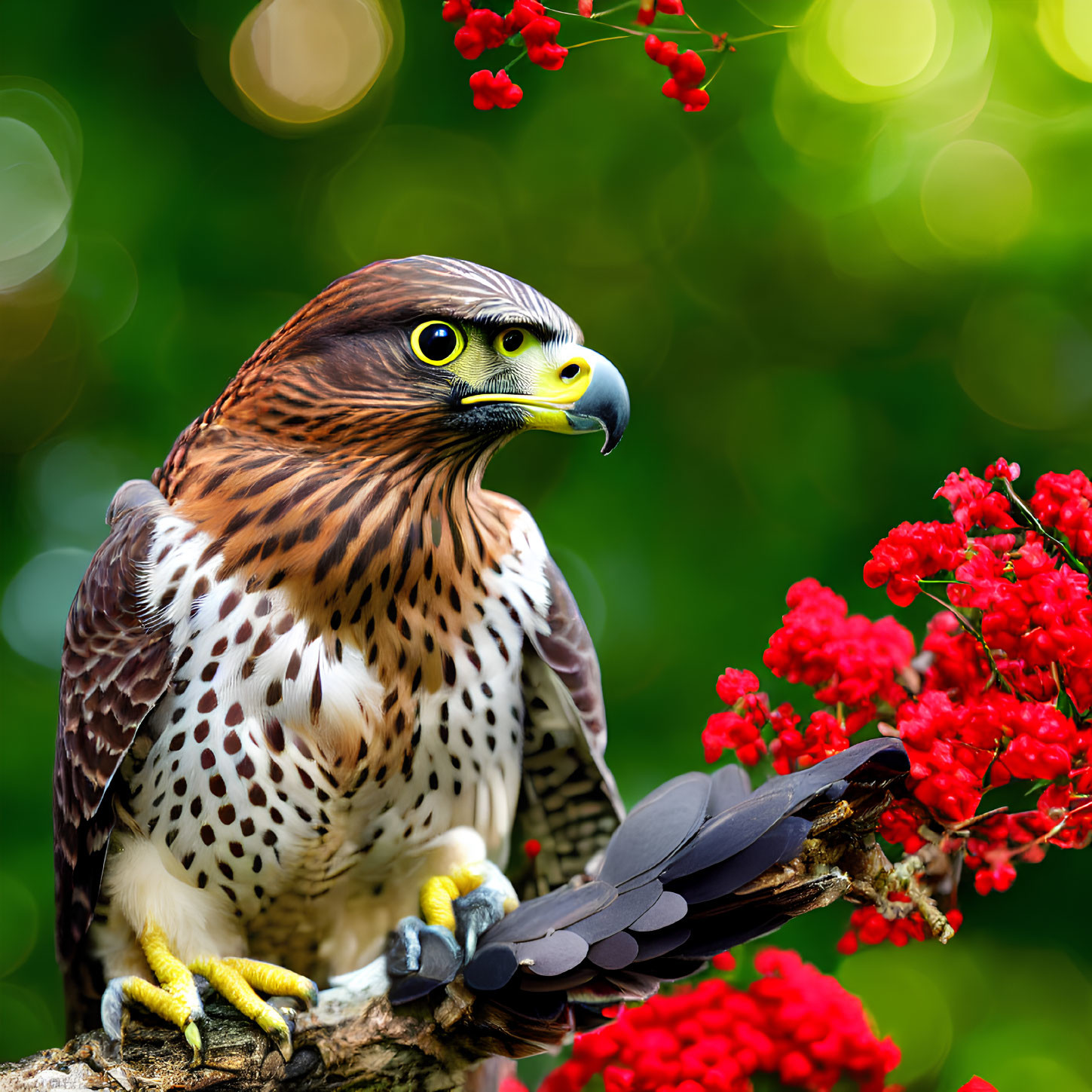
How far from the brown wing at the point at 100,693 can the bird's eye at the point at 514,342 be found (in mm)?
441

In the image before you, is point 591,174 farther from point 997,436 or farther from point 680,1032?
point 680,1032

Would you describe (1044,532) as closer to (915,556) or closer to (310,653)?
(915,556)

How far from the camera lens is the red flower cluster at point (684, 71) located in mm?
936

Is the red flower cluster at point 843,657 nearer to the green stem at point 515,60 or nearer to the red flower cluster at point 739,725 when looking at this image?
the red flower cluster at point 739,725

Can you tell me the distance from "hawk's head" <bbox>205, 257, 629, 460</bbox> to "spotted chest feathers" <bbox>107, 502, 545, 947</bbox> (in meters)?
0.17

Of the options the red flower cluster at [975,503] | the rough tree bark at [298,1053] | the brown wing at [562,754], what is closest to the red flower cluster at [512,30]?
the red flower cluster at [975,503]

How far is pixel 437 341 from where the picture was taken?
1.09 m

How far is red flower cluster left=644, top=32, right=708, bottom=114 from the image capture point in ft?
3.07

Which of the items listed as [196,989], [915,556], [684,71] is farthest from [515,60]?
[196,989]

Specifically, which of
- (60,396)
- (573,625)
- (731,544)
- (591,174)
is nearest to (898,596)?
(573,625)

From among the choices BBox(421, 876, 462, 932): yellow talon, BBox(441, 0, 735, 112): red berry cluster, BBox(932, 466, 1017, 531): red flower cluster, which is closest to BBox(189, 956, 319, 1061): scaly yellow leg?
BBox(421, 876, 462, 932): yellow talon

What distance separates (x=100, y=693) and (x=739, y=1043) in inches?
30.3

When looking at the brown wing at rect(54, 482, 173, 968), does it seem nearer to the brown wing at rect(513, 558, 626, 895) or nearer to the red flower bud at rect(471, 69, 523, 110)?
the brown wing at rect(513, 558, 626, 895)

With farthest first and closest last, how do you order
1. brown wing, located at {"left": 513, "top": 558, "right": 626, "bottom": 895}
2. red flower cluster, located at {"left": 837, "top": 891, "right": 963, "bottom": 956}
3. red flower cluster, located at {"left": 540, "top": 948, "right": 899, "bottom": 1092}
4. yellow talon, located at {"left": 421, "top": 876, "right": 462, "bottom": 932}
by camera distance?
brown wing, located at {"left": 513, "top": 558, "right": 626, "bottom": 895} → yellow talon, located at {"left": 421, "top": 876, "right": 462, "bottom": 932} → red flower cluster, located at {"left": 540, "top": 948, "right": 899, "bottom": 1092} → red flower cluster, located at {"left": 837, "top": 891, "right": 963, "bottom": 956}
